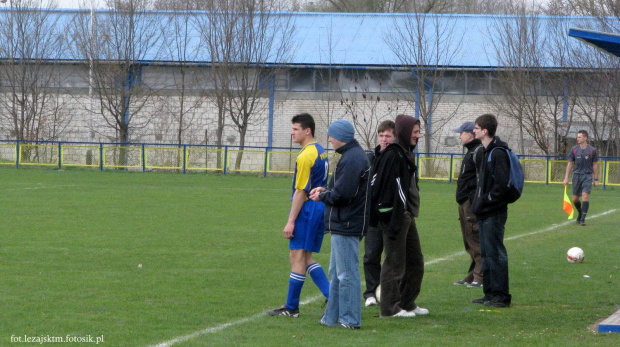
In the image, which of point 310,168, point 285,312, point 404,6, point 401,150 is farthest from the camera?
point 404,6

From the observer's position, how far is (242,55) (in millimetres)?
38531

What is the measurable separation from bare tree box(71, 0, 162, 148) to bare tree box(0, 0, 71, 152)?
1693 millimetres

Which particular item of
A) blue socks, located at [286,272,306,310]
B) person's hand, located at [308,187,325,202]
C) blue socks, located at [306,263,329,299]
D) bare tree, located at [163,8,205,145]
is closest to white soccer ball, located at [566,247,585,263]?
blue socks, located at [306,263,329,299]

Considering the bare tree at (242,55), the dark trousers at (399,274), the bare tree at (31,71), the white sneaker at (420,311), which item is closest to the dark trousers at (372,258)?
the dark trousers at (399,274)

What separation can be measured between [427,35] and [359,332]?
33.9 metres

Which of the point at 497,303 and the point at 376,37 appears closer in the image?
the point at 497,303

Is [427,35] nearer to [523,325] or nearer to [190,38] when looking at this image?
[190,38]

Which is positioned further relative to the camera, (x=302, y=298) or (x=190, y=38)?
(x=190, y=38)

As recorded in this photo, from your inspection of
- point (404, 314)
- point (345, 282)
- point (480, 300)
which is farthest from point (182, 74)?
point (345, 282)

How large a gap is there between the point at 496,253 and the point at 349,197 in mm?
2184

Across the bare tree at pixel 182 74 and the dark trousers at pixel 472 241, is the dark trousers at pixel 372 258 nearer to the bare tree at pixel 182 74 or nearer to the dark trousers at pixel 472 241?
the dark trousers at pixel 472 241

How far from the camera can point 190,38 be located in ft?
132

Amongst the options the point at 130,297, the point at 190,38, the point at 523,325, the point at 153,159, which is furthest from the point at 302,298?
the point at 190,38

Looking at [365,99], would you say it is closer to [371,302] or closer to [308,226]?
[371,302]
